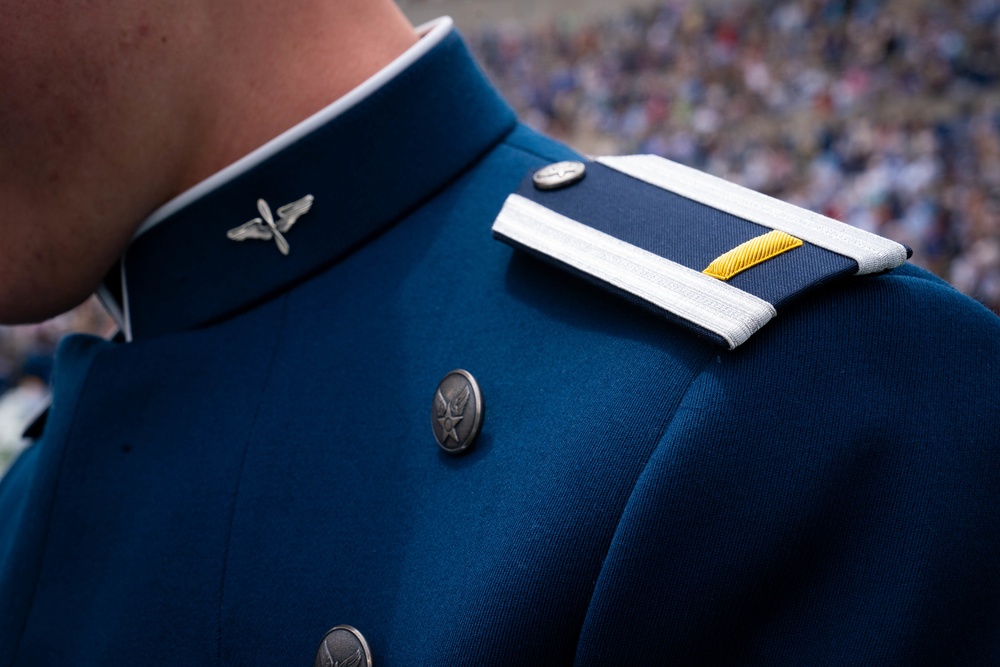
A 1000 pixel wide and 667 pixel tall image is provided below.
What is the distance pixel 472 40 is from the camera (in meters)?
15.3

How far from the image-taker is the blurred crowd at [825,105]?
754 cm

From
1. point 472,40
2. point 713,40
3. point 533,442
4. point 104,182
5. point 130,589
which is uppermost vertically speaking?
point 472,40

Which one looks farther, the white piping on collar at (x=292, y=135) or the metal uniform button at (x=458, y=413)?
the white piping on collar at (x=292, y=135)

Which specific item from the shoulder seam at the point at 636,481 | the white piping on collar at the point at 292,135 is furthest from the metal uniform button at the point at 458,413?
the white piping on collar at the point at 292,135

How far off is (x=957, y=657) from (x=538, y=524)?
0.92 feet

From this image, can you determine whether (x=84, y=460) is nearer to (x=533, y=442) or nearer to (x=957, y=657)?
(x=533, y=442)

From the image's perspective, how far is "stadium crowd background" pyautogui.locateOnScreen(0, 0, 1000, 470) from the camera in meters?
7.56

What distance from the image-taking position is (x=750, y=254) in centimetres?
67

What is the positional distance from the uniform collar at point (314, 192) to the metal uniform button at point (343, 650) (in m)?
0.32

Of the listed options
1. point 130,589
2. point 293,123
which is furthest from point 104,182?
point 130,589

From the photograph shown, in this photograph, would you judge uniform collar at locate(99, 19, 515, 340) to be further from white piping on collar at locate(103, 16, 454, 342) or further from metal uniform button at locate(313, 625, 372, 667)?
metal uniform button at locate(313, 625, 372, 667)

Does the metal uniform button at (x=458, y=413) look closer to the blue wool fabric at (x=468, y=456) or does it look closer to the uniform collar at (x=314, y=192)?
the blue wool fabric at (x=468, y=456)

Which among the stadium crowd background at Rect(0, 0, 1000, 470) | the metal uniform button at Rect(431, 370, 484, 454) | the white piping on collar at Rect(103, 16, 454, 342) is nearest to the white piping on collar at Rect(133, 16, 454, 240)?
the white piping on collar at Rect(103, 16, 454, 342)

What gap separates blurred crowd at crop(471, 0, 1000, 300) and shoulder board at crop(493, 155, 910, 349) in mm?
6288
